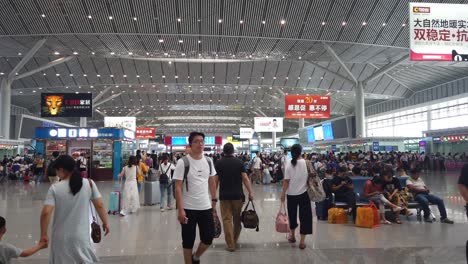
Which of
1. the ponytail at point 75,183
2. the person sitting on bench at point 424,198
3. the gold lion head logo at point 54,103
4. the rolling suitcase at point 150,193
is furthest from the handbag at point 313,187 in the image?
the gold lion head logo at point 54,103

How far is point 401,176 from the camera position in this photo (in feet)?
31.7

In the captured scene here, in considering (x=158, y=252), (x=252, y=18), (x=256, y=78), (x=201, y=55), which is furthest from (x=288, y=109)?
(x=158, y=252)

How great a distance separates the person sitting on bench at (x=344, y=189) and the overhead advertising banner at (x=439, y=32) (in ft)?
10.1

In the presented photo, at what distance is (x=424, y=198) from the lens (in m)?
8.22

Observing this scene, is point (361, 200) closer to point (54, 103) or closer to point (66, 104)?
point (66, 104)

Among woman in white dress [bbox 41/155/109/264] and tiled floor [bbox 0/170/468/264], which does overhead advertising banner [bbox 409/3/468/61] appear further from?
woman in white dress [bbox 41/155/109/264]

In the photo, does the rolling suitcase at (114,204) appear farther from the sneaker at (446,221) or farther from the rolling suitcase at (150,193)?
the sneaker at (446,221)

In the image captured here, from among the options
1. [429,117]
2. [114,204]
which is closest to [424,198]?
[114,204]

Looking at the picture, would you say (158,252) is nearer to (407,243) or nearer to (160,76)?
(407,243)

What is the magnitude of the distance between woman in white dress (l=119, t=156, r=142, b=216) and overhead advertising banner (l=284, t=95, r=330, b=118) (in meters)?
15.2

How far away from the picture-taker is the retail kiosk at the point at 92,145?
2236 cm

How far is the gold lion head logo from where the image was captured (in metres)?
22.7

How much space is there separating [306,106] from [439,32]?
15311 millimetres

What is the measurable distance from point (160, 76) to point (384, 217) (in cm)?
3132
